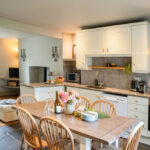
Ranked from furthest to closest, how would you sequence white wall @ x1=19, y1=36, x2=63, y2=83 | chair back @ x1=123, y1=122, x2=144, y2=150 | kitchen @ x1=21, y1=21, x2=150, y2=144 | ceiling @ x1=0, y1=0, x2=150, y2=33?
1. white wall @ x1=19, y1=36, x2=63, y2=83
2. kitchen @ x1=21, y1=21, x2=150, y2=144
3. ceiling @ x1=0, y1=0, x2=150, y2=33
4. chair back @ x1=123, y1=122, x2=144, y2=150

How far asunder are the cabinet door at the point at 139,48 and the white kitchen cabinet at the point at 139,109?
2.03 feet

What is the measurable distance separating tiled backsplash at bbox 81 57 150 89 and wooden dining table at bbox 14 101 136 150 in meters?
2.01

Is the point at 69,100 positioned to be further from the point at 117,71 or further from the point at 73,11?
the point at 117,71

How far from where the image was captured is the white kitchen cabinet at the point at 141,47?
3.36m

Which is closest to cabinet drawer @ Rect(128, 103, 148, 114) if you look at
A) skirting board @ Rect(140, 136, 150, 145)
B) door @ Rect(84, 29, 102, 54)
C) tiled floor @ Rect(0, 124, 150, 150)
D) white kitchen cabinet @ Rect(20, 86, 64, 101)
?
skirting board @ Rect(140, 136, 150, 145)

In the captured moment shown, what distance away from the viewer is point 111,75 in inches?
169

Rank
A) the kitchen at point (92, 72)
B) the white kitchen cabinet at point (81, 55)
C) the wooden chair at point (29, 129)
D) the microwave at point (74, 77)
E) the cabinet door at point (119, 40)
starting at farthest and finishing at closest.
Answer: the microwave at point (74, 77)
the white kitchen cabinet at point (81, 55)
the cabinet door at point (119, 40)
the kitchen at point (92, 72)
the wooden chair at point (29, 129)

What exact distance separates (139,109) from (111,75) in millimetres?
1274

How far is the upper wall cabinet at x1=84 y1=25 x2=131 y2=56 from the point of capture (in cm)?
362

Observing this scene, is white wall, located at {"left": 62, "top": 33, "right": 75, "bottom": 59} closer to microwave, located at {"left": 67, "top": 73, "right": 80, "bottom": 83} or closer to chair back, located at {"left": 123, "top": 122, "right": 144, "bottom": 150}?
microwave, located at {"left": 67, "top": 73, "right": 80, "bottom": 83}

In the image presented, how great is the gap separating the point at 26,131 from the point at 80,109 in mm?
750

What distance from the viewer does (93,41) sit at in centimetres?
416

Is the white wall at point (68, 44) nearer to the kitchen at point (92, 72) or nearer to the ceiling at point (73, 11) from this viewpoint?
the kitchen at point (92, 72)

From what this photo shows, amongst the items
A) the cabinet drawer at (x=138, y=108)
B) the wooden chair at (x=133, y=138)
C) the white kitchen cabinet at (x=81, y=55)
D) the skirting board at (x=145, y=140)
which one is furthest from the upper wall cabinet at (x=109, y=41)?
the wooden chair at (x=133, y=138)
